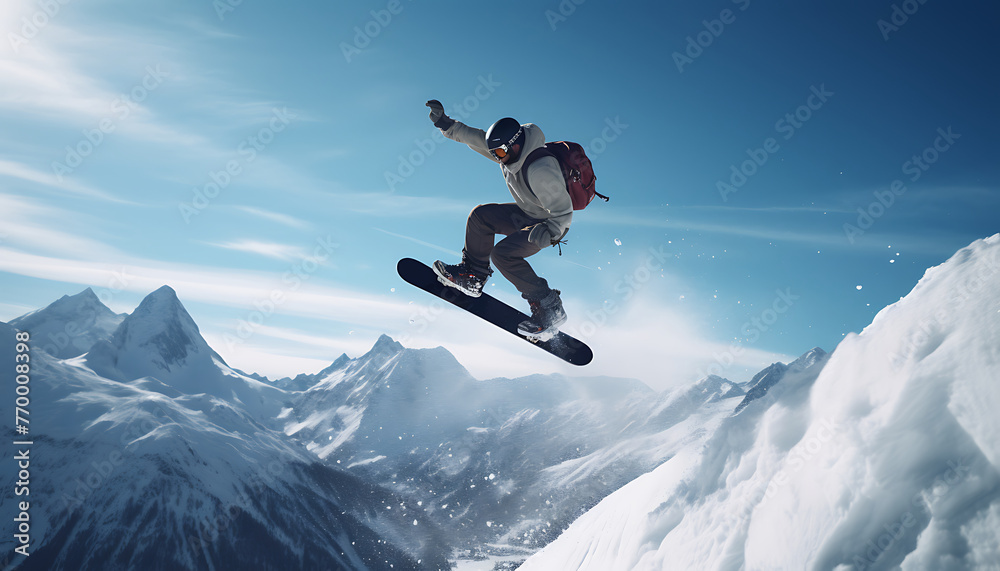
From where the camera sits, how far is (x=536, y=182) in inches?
283

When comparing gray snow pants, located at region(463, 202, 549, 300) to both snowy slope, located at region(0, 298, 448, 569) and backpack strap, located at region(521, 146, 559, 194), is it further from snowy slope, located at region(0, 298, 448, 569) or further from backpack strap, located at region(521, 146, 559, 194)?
snowy slope, located at region(0, 298, 448, 569)

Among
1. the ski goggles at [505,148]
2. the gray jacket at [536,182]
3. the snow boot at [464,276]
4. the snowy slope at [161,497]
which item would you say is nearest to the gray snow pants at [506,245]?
the snow boot at [464,276]

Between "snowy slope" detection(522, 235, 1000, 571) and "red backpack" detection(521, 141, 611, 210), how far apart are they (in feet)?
14.2

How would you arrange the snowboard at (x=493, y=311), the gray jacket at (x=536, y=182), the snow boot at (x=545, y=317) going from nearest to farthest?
1. the gray jacket at (x=536, y=182)
2. the snow boot at (x=545, y=317)
3. the snowboard at (x=493, y=311)

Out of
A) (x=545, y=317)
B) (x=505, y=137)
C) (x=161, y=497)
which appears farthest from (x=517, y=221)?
(x=161, y=497)

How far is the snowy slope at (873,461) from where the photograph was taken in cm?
430

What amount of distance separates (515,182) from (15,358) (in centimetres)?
24771

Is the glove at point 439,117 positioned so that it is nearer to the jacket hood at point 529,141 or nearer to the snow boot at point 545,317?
the jacket hood at point 529,141

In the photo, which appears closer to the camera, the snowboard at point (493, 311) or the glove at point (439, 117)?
the glove at point (439, 117)

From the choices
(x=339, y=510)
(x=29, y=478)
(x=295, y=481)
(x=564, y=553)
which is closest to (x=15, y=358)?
(x=29, y=478)

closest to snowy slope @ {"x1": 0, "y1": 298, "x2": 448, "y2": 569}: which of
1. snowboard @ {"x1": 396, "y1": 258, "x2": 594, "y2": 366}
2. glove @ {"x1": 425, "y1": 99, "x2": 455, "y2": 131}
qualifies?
snowboard @ {"x1": 396, "y1": 258, "x2": 594, "y2": 366}

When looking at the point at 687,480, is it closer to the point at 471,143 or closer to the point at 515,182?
the point at 515,182

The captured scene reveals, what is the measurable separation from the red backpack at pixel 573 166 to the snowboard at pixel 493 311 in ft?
11.4

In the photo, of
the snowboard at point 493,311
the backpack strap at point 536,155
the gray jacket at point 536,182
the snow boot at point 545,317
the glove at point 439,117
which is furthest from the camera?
the snowboard at point 493,311
